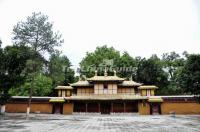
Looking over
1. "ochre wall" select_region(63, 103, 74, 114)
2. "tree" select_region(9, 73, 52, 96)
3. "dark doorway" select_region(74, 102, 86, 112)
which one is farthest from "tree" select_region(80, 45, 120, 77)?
"ochre wall" select_region(63, 103, 74, 114)

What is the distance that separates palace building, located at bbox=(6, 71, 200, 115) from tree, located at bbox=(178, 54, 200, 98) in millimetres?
6749

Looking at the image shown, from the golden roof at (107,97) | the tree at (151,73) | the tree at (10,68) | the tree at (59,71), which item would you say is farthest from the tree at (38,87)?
the tree at (151,73)

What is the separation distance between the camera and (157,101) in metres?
→ 34.8

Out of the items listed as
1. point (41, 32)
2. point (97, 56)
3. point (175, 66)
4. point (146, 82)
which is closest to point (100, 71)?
point (97, 56)

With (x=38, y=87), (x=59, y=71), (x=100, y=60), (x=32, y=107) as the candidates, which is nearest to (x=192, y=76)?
(x=59, y=71)

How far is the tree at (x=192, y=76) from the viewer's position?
27.2m

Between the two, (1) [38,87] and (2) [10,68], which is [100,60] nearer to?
(1) [38,87]

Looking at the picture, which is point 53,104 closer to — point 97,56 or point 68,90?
point 68,90

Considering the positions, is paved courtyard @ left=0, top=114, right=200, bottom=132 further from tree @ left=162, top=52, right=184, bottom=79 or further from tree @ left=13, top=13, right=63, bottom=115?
tree @ left=162, top=52, right=184, bottom=79

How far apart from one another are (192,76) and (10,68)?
22.5m

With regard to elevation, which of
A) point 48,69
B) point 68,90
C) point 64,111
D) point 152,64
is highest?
point 152,64

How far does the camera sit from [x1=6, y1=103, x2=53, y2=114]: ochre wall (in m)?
35.6

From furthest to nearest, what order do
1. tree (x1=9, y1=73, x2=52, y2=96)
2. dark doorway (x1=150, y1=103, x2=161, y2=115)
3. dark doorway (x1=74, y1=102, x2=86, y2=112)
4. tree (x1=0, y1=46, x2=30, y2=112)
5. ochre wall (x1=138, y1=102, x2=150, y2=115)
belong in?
tree (x1=9, y1=73, x2=52, y2=96)
dark doorway (x1=74, y1=102, x2=86, y2=112)
dark doorway (x1=150, y1=103, x2=161, y2=115)
ochre wall (x1=138, y1=102, x2=150, y2=115)
tree (x1=0, y1=46, x2=30, y2=112)

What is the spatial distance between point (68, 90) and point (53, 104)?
199 inches
